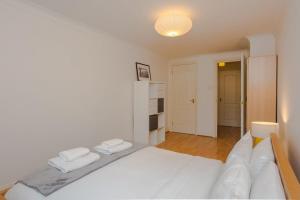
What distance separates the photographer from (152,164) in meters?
1.76

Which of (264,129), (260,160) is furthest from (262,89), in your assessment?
(260,160)

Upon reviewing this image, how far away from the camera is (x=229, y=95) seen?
6500 millimetres

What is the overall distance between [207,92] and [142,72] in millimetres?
1928

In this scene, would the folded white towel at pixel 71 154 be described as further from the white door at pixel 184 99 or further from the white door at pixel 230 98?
the white door at pixel 230 98

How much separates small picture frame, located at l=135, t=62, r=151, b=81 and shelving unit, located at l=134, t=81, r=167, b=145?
0.29m

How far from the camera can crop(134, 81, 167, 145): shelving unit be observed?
386 cm

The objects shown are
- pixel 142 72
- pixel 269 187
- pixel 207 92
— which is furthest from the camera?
pixel 207 92

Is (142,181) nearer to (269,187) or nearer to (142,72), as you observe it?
(269,187)

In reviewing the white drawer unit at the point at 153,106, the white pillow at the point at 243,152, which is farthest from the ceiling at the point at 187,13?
the white pillow at the point at 243,152

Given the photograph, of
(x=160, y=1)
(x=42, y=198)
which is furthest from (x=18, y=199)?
(x=160, y=1)

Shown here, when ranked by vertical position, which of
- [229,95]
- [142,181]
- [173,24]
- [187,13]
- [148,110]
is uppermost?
[187,13]

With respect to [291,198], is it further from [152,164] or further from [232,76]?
[232,76]

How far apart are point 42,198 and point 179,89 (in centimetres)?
461

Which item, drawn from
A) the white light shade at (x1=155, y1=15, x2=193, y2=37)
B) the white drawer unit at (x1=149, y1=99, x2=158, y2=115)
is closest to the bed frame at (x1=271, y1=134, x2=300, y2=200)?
the white light shade at (x1=155, y1=15, x2=193, y2=37)
